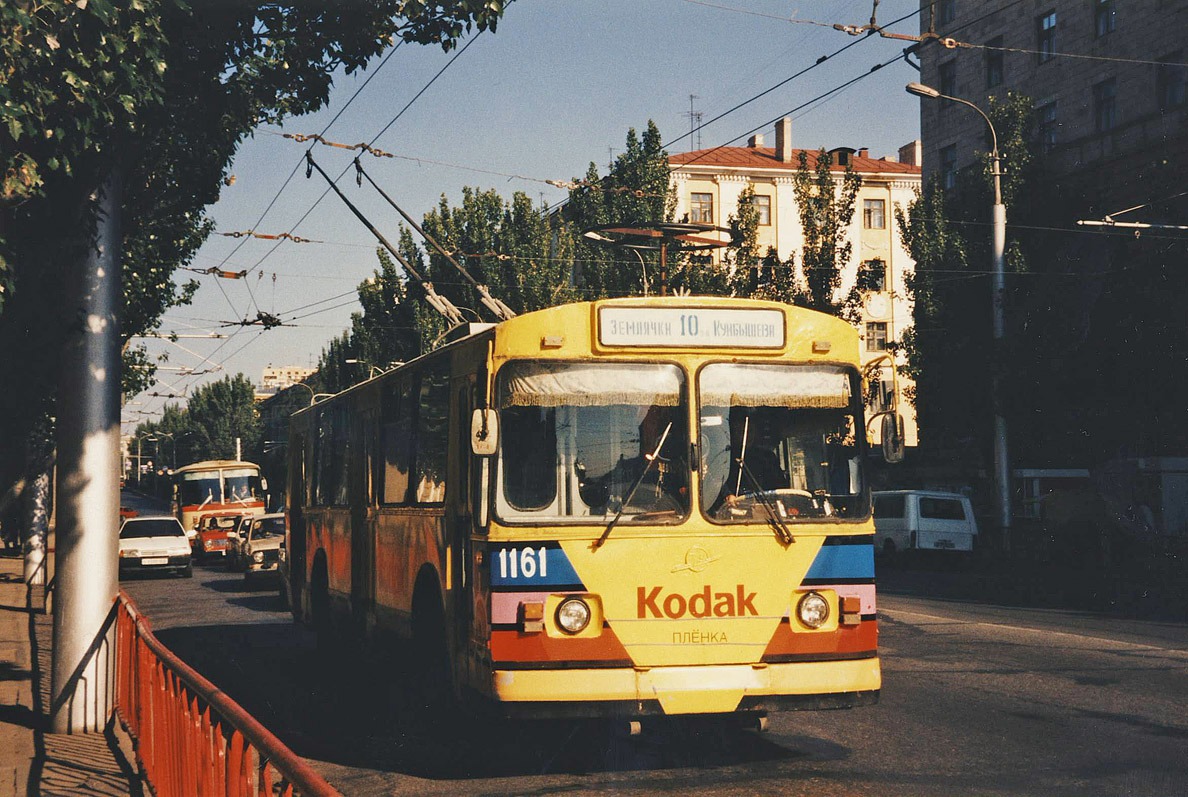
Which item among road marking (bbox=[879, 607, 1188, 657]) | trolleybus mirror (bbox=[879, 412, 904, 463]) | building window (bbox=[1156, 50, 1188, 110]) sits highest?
building window (bbox=[1156, 50, 1188, 110])

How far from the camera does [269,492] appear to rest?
4784cm

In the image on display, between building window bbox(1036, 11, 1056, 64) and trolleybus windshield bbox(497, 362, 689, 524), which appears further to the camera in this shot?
building window bbox(1036, 11, 1056, 64)

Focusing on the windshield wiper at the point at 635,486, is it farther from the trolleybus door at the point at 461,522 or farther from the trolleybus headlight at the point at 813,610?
the trolleybus headlight at the point at 813,610

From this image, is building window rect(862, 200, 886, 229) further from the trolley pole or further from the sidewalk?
the trolley pole

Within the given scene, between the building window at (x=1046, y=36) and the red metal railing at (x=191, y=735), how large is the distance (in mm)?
40208

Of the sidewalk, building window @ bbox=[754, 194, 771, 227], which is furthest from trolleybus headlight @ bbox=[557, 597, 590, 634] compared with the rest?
building window @ bbox=[754, 194, 771, 227]

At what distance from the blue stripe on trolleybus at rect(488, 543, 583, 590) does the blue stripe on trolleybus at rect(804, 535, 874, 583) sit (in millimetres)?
1461

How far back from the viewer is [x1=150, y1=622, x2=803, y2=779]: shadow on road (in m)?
8.88

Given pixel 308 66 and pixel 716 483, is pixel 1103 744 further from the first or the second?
pixel 308 66

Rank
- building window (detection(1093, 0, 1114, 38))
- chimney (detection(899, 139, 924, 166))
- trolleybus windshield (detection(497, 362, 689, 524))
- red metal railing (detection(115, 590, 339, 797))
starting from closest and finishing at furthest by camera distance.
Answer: red metal railing (detection(115, 590, 339, 797))
trolleybus windshield (detection(497, 362, 689, 524))
building window (detection(1093, 0, 1114, 38))
chimney (detection(899, 139, 924, 166))

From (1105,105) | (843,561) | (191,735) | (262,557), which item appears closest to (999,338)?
(1105,105)

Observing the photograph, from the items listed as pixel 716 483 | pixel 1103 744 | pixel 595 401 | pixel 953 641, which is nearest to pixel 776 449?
pixel 716 483

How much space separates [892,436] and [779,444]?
772mm

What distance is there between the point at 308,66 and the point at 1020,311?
92.9ft
